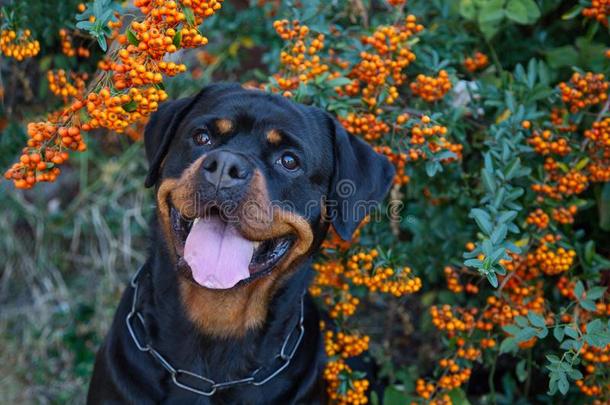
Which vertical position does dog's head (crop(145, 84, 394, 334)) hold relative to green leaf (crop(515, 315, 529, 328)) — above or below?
above

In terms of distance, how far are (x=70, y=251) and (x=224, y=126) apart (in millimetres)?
2267

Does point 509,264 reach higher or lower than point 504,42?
lower

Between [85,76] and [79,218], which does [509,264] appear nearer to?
[85,76]

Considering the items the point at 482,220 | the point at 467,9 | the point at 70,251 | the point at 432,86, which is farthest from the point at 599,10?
the point at 70,251

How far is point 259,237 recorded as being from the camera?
2.29 metres

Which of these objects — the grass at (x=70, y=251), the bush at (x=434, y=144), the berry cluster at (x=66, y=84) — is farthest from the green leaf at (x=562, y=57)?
the grass at (x=70, y=251)

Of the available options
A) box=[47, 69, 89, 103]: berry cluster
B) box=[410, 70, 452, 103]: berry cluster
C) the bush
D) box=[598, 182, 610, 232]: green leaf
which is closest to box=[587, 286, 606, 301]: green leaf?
the bush

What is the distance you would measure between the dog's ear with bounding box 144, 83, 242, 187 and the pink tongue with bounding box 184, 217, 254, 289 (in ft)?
1.07

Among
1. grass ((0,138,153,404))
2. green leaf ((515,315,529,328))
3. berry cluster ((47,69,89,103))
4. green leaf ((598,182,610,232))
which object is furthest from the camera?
grass ((0,138,153,404))

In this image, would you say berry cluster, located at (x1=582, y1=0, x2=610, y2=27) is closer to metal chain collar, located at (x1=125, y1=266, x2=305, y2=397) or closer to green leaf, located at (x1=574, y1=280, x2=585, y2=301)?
green leaf, located at (x1=574, y1=280, x2=585, y2=301)

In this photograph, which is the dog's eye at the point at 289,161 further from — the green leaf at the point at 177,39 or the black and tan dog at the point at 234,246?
the green leaf at the point at 177,39

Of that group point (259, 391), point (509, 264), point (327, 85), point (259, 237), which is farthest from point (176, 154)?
point (509, 264)

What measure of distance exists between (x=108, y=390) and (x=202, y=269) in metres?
0.54

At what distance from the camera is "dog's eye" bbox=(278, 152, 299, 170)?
2.44 m
